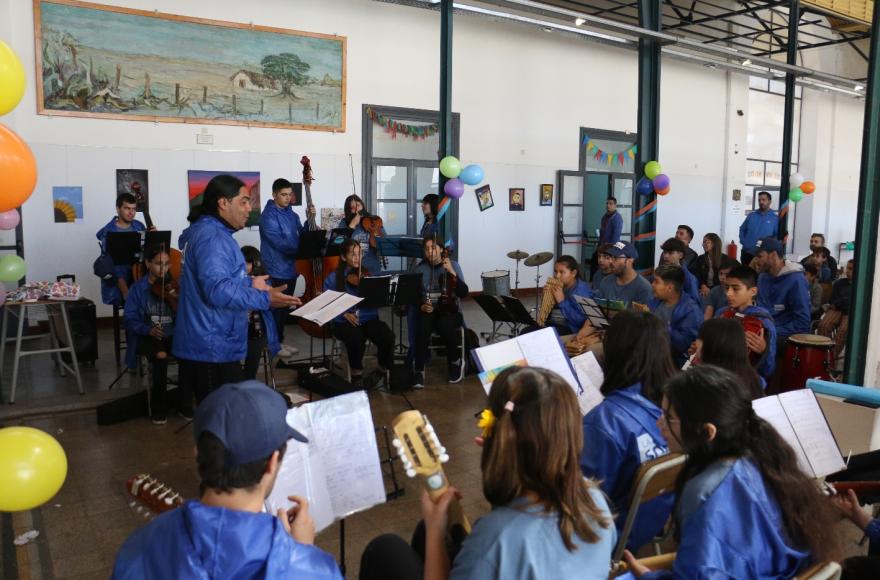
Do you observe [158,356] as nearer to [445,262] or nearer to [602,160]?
[445,262]

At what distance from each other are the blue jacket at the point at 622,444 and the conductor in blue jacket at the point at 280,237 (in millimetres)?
5087

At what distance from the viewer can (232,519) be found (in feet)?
4.50

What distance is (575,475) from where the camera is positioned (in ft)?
5.14

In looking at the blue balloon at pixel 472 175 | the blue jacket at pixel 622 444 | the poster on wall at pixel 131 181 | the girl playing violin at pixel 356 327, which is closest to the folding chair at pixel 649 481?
the blue jacket at pixel 622 444

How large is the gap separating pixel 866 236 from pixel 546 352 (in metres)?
2.62

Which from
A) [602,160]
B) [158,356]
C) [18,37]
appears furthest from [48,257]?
[602,160]

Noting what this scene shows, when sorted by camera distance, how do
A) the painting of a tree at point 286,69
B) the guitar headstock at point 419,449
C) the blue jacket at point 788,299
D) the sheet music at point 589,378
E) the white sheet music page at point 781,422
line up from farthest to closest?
the painting of a tree at point 286,69 < the blue jacket at point 788,299 < the sheet music at point 589,378 < the white sheet music page at point 781,422 < the guitar headstock at point 419,449

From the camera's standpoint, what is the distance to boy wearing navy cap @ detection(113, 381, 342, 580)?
135 centimetres

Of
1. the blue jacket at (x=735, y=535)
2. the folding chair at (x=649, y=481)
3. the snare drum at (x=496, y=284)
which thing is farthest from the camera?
the snare drum at (x=496, y=284)

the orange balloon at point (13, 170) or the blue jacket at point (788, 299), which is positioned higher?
the orange balloon at point (13, 170)

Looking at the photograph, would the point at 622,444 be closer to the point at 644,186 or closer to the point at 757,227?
the point at 644,186

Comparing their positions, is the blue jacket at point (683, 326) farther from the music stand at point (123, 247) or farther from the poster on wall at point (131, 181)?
the poster on wall at point (131, 181)

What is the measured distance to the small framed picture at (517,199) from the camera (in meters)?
11.9

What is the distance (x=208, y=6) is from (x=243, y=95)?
112cm
